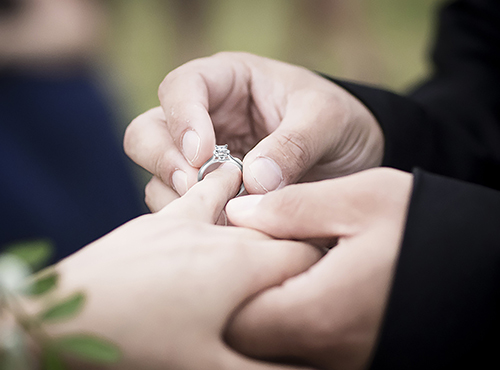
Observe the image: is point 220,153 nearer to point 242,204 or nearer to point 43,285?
point 242,204

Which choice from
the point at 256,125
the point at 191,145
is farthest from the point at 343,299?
the point at 256,125

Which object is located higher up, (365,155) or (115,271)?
(115,271)

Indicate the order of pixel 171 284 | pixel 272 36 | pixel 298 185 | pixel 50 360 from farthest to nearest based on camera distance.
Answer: pixel 272 36 < pixel 298 185 < pixel 171 284 < pixel 50 360

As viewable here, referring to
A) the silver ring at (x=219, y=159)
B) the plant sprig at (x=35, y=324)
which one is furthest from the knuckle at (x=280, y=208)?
the plant sprig at (x=35, y=324)

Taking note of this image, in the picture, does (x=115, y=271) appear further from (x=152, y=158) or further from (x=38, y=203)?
(x=38, y=203)

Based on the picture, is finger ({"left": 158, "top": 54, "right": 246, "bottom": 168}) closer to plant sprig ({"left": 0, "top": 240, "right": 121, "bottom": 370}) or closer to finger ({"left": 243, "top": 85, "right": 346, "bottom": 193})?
finger ({"left": 243, "top": 85, "right": 346, "bottom": 193})


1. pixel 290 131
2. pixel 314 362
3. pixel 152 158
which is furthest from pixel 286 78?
pixel 314 362

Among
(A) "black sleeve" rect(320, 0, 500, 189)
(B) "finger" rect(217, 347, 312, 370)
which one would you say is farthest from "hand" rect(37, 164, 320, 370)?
(A) "black sleeve" rect(320, 0, 500, 189)
